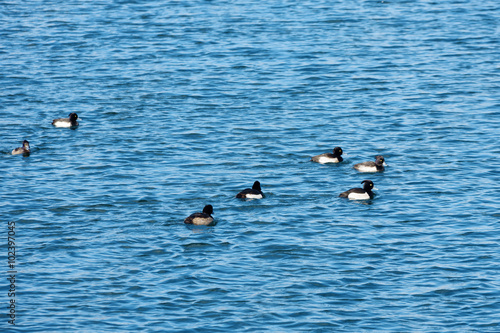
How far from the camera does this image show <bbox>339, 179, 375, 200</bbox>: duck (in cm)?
2434

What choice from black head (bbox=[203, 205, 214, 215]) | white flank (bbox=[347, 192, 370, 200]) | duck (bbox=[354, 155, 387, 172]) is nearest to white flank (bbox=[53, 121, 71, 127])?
black head (bbox=[203, 205, 214, 215])

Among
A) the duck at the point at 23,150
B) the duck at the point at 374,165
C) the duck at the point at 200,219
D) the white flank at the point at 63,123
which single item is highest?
the white flank at the point at 63,123

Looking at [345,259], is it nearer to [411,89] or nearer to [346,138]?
[346,138]

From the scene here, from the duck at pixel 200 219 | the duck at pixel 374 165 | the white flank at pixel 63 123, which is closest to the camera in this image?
the duck at pixel 200 219

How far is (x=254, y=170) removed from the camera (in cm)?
2753

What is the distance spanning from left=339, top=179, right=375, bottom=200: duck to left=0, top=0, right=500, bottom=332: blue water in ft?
0.82

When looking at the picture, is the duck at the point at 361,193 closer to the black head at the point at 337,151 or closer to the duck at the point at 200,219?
the black head at the point at 337,151

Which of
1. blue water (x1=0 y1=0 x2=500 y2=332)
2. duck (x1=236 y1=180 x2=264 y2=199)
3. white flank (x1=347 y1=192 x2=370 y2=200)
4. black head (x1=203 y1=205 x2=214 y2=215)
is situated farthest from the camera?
white flank (x1=347 y1=192 x2=370 y2=200)

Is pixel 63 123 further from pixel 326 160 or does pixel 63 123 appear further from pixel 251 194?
pixel 251 194

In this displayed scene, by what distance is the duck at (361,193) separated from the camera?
79.9 ft

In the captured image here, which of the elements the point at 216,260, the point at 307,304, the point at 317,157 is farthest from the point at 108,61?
the point at 307,304

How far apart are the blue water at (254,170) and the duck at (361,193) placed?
251mm

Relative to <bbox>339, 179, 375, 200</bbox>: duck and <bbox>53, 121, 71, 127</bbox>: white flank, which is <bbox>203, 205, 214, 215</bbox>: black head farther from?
<bbox>53, 121, 71, 127</bbox>: white flank

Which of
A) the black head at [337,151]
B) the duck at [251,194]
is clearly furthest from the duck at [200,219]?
the black head at [337,151]
